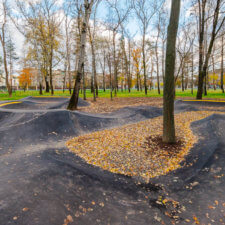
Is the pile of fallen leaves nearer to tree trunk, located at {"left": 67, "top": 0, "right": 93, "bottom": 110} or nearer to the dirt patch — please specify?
the dirt patch

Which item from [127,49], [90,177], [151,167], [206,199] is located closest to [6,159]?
[90,177]

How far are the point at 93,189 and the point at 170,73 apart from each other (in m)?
4.58

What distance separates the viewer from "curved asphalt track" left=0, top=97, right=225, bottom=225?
107 inches

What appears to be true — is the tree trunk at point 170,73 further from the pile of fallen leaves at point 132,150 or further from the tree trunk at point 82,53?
the tree trunk at point 82,53

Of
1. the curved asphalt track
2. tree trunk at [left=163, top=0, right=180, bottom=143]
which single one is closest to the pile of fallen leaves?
the curved asphalt track

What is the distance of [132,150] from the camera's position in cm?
560

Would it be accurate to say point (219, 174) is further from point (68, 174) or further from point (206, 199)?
point (68, 174)

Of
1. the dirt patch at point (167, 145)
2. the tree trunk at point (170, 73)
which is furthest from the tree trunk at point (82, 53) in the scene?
the tree trunk at point (170, 73)

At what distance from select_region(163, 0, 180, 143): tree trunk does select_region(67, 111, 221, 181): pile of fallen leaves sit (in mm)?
720

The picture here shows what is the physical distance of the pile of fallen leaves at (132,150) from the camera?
455cm

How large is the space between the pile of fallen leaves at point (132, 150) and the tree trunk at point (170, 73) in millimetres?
720

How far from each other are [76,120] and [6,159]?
13.4ft

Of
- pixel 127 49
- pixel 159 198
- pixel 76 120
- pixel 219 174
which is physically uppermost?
pixel 127 49

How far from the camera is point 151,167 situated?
4.59 m
